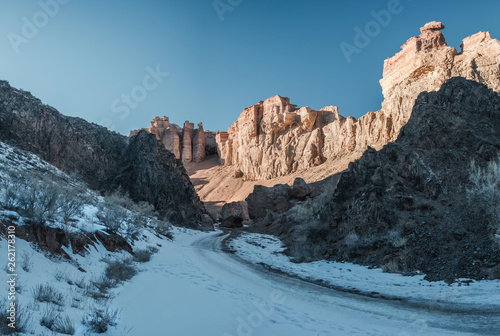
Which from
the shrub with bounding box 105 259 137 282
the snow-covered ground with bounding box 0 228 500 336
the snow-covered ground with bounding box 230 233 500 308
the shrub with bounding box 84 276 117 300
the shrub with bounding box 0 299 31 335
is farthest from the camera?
the shrub with bounding box 105 259 137 282

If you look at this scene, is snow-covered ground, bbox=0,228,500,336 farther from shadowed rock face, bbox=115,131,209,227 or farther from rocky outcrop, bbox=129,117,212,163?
rocky outcrop, bbox=129,117,212,163

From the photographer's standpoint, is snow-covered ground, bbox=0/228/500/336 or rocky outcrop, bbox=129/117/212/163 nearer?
snow-covered ground, bbox=0/228/500/336

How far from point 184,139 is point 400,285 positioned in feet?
324

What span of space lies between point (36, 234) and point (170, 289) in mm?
3406

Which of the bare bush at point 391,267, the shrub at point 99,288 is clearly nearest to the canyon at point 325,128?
the bare bush at point 391,267

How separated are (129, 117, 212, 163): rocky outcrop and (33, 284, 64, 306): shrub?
95.2 meters

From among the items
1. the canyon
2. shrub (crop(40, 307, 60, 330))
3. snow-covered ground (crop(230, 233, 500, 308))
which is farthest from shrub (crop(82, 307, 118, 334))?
the canyon

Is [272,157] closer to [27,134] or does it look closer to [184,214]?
[184,214]

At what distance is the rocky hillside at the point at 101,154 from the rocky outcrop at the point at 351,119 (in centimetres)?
3331

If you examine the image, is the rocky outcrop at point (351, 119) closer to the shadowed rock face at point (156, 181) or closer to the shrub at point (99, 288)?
the shadowed rock face at point (156, 181)

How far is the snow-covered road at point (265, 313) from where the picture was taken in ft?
15.0

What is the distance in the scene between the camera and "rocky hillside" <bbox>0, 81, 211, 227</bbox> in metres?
28.2

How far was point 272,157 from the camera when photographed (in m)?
73.5

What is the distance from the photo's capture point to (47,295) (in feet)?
14.4
